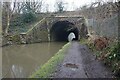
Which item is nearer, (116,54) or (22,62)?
(116,54)

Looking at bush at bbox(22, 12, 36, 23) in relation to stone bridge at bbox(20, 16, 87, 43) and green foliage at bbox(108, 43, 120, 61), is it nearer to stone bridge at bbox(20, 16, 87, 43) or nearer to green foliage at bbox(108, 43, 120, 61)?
stone bridge at bbox(20, 16, 87, 43)

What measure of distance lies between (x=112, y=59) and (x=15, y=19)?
1182 inches

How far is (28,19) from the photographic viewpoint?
3909cm

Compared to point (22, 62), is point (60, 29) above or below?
above

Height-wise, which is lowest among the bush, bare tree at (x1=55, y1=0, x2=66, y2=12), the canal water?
the canal water

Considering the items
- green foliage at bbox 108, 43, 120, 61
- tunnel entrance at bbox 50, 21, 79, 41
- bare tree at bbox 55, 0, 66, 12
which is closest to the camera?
green foliage at bbox 108, 43, 120, 61

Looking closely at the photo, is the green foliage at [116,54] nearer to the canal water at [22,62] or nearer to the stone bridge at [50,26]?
the canal water at [22,62]

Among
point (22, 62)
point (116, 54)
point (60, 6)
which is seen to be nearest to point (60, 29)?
point (60, 6)

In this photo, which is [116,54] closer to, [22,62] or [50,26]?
[22,62]

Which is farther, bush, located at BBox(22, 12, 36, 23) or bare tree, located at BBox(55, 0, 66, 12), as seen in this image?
bare tree, located at BBox(55, 0, 66, 12)

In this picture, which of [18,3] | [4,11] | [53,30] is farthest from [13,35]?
[18,3]

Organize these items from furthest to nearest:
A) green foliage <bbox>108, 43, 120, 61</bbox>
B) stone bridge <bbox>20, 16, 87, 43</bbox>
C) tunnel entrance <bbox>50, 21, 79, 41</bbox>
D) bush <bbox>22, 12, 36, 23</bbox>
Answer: bush <bbox>22, 12, 36, 23</bbox>
tunnel entrance <bbox>50, 21, 79, 41</bbox>
stone bridge <bbox>20, 16, 87, 43</bbox>
green foliage <bbox>108, 43, 120, 61</bbox>

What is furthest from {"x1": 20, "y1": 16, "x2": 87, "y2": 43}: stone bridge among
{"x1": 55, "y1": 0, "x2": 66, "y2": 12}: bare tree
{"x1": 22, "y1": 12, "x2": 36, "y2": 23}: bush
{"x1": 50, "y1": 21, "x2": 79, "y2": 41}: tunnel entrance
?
{"x1": 55, "y1": 0, "x2": 66, "y2": 12}: bare tree

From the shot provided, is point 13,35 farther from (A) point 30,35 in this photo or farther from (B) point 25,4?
(B) point 25,4
